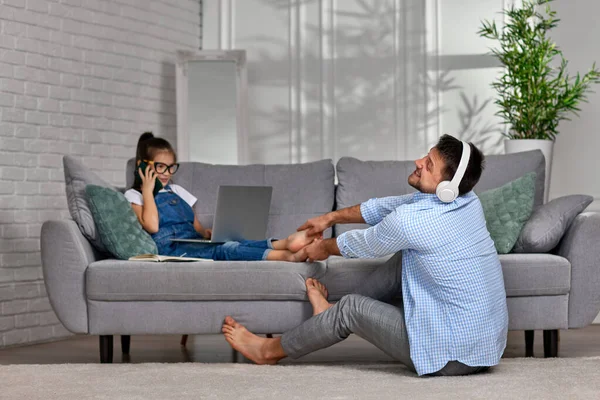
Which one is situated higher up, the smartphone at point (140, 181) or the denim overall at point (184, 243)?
the smartphone at point (140, 181)

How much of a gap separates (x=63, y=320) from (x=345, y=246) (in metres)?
1.33

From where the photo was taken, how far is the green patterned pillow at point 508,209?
12.5 feet

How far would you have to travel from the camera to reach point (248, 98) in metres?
6.53

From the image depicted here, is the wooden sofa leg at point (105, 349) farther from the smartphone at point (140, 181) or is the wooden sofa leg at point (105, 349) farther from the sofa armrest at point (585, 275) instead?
the sofa armrest at point (585, 275)

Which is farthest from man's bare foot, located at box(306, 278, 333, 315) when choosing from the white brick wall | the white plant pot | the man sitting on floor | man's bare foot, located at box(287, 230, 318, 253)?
the white plant pot

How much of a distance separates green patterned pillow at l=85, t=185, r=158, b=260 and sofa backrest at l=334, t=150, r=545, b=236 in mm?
1021

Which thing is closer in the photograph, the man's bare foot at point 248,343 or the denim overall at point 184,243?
the man's bare foot at point 248,343

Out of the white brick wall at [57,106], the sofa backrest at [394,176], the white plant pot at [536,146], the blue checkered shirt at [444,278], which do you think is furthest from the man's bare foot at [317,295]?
the white plant pot at [536,146]

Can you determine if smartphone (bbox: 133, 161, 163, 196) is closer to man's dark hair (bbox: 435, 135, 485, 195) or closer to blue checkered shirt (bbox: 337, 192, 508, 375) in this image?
blue checkered shirt (bbox: 337, 192, 508, 375)

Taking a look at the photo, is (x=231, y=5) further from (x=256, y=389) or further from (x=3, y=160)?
(x=256, y=389)

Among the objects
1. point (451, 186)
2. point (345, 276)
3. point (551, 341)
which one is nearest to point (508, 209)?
point (551, 341)

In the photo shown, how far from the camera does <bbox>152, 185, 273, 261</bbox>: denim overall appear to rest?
151 inches

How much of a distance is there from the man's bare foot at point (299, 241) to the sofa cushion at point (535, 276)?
0.81 metres

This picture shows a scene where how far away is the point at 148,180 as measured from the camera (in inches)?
163
